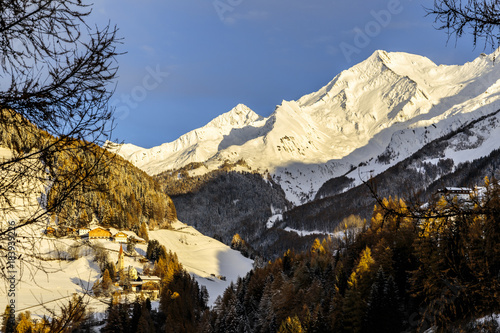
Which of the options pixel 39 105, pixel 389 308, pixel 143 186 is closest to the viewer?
pixel 39 105

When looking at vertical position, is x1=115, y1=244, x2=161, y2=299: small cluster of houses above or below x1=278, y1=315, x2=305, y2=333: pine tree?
above

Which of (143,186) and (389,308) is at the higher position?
(143,186)

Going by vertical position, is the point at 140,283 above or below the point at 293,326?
above

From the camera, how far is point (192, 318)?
67.7m

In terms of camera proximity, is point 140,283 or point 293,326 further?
point 140,283

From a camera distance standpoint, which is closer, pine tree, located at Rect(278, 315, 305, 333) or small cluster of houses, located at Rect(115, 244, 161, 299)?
pine tree, located at Rect(278, 315, 305, 333)

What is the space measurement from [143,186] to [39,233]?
151 m

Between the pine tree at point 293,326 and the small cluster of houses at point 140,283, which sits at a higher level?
the small cluster of houses at point 140,283

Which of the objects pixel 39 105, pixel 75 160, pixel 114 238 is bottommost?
pixel 75 160

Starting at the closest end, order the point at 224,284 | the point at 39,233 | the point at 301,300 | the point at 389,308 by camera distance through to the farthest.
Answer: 1. the point at 39,233
2. the point at 389,308
3. the point at 301,300
4. the point at 224,284

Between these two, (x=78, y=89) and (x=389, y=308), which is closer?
(x=78, y=89)

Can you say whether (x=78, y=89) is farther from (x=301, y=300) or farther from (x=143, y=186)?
(x=143, y=186)

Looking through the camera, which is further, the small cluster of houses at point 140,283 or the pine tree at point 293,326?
the small cluster of houses at point 140,283

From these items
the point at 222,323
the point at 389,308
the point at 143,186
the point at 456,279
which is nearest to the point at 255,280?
the point at 222,323
